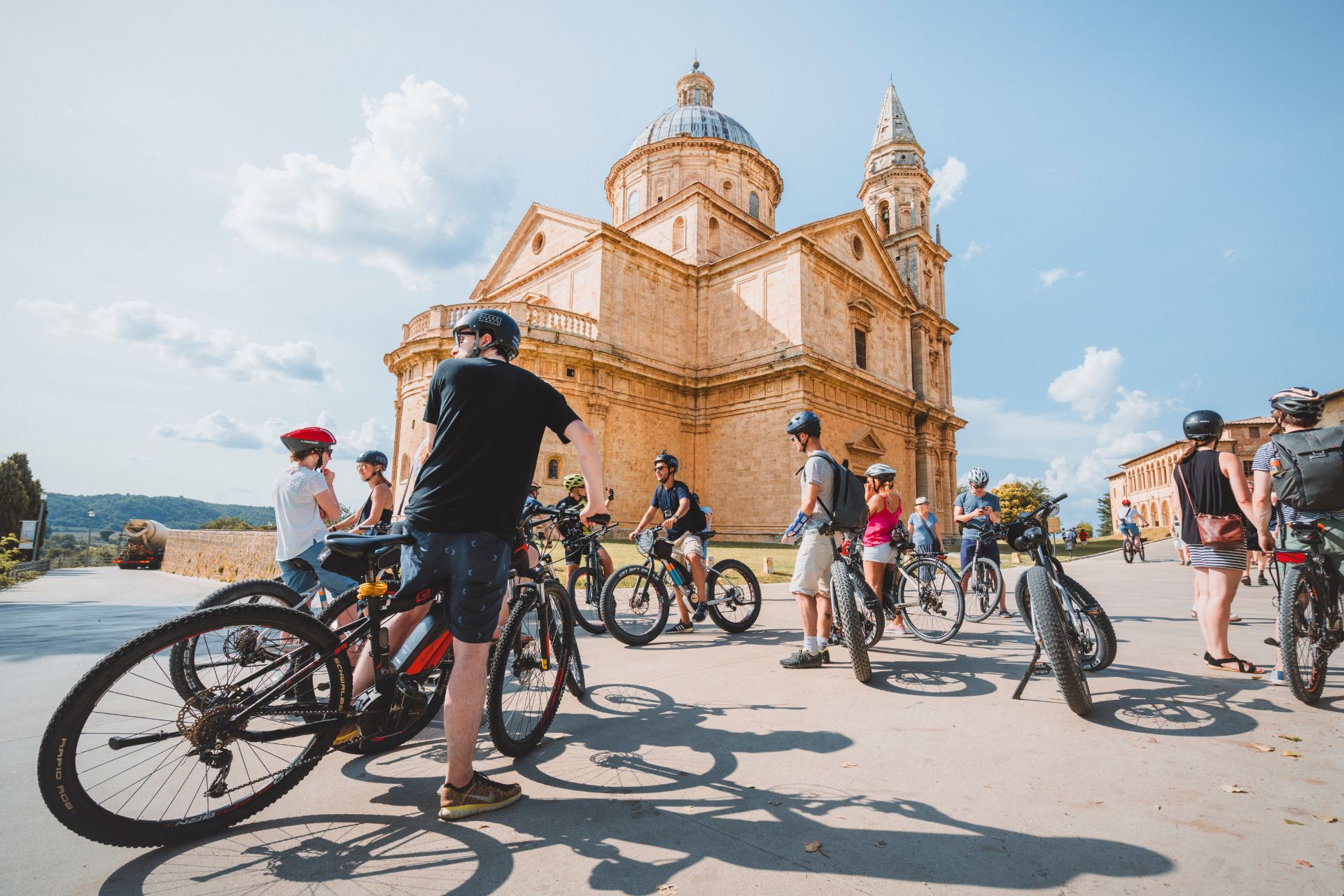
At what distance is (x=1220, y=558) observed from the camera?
436cm

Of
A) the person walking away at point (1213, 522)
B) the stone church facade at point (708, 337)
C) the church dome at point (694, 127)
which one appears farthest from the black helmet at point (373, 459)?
the church dome at point (694, 127)

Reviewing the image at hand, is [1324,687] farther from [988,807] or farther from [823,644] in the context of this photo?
[988,807]

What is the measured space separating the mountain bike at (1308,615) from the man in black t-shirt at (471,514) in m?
4.50

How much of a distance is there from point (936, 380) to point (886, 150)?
13.8 m

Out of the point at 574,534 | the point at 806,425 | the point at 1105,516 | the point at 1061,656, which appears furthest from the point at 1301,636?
the point at 1105,516

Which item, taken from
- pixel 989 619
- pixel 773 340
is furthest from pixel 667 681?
pixel 773 340

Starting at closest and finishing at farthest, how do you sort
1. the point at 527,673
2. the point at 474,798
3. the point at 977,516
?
the point at 474,798, the point at 527,673, the point at 977,516

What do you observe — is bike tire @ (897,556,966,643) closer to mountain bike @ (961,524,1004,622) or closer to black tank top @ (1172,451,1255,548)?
mountain bike @ (961,524,1004,622)

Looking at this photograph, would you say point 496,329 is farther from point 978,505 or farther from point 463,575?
point 978,505

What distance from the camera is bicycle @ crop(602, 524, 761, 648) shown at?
555cm

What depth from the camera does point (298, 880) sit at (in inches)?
73.9

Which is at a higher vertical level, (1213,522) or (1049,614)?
(1213,522)

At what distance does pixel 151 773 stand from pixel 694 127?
35.0 m

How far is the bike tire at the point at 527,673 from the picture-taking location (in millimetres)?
2732
